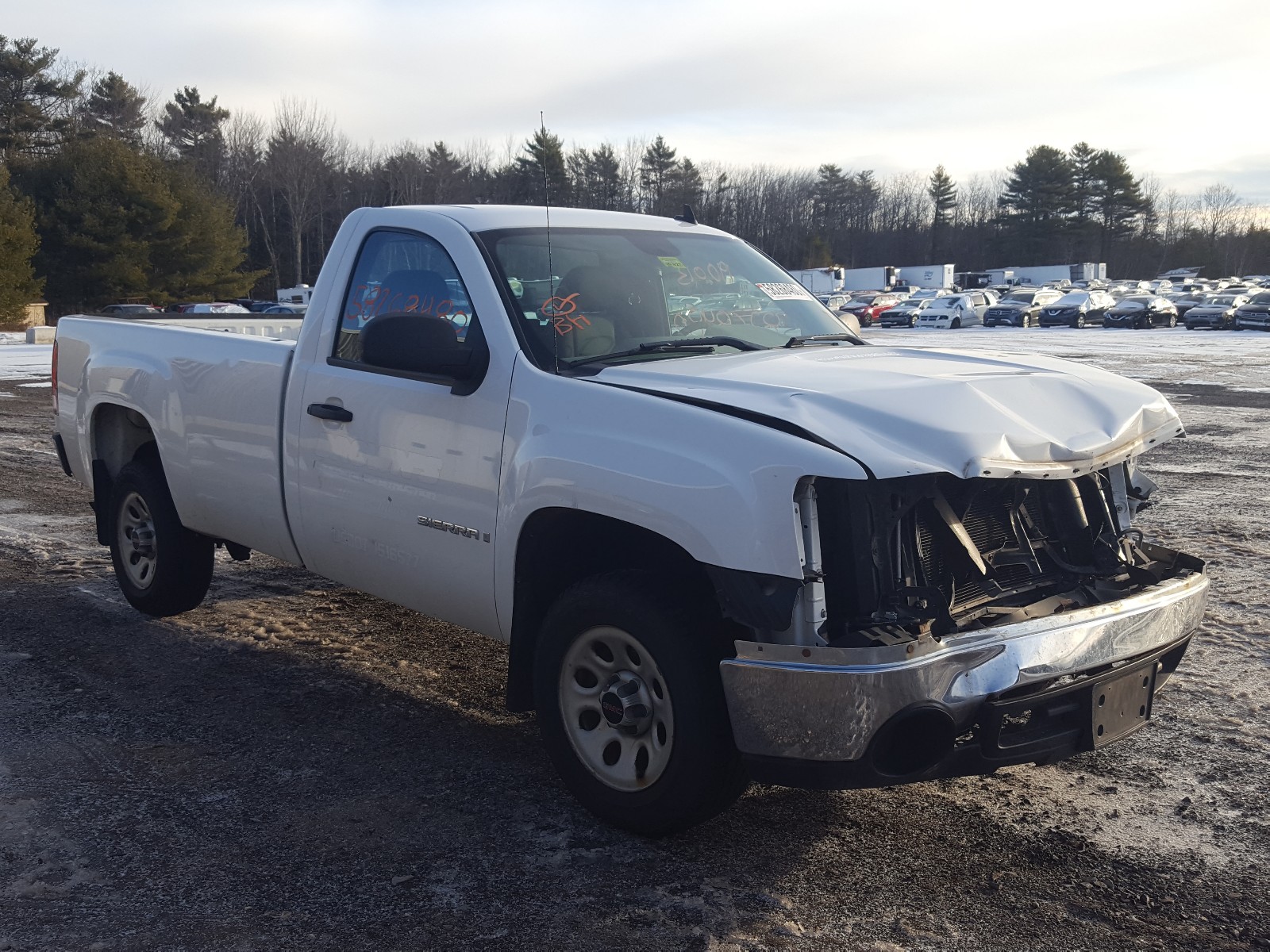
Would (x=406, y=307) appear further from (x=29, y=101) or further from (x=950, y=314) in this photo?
(x=29, y=101)

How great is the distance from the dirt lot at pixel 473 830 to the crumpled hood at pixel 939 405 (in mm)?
1204

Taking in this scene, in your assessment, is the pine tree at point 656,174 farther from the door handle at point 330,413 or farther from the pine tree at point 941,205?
the door handle at point 330,413

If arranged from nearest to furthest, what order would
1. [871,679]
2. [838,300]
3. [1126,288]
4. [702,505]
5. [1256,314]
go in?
[871,679], [702,505], [1256,314], [838,300], [1126,288]

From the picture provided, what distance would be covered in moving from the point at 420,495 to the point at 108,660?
226cm

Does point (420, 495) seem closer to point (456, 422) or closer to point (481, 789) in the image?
point (456, 422)

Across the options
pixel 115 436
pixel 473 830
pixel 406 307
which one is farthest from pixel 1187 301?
pixel 473 830

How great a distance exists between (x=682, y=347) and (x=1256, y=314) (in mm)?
44755

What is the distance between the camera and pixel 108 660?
218 inches

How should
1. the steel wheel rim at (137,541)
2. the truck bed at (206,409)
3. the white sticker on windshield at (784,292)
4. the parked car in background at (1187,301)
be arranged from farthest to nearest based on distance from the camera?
the parked car in background at (1187,301) → the steel wheel rim at (137,541) → the truck bed at (206,409) → the white sticker on windshield at (784,292)

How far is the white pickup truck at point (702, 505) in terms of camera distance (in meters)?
3.18

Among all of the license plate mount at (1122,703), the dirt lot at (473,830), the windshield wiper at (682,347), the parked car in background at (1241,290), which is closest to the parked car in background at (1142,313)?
the parked car in background at (1241,290)

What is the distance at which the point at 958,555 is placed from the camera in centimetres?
343

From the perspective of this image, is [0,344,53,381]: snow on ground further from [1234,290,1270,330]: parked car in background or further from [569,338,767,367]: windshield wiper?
[1234,290,1270,330]: parked car in background

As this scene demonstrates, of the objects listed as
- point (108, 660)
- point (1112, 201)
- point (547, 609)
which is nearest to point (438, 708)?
point (547, 609)
